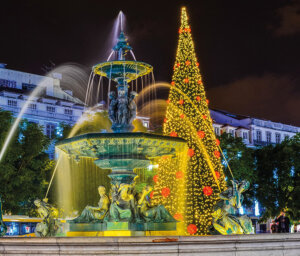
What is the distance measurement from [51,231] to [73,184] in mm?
19591

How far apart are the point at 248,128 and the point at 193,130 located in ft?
139

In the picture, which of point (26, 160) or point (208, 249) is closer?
point (208, 249)

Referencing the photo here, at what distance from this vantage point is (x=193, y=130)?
105 feet

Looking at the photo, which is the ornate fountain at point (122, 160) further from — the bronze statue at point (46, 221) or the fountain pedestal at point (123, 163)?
the bronze statue at point (46, 221)

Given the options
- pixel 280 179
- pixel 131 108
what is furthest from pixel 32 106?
pixel 131 108

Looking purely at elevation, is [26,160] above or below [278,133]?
below

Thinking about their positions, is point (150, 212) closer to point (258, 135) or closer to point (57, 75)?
point (57, 75)

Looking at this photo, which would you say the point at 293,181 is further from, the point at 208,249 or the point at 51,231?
the point at 208,249

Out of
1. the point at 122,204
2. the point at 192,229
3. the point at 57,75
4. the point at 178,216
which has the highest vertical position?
→ the point at 57,75

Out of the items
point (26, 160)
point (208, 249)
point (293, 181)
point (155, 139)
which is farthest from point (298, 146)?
point (208, 249)

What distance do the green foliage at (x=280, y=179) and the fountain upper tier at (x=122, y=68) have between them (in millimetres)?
27430

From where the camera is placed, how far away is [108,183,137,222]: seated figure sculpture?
49.2ft

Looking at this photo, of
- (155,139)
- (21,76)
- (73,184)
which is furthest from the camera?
(21,76)

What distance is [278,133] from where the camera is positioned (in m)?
77.8
